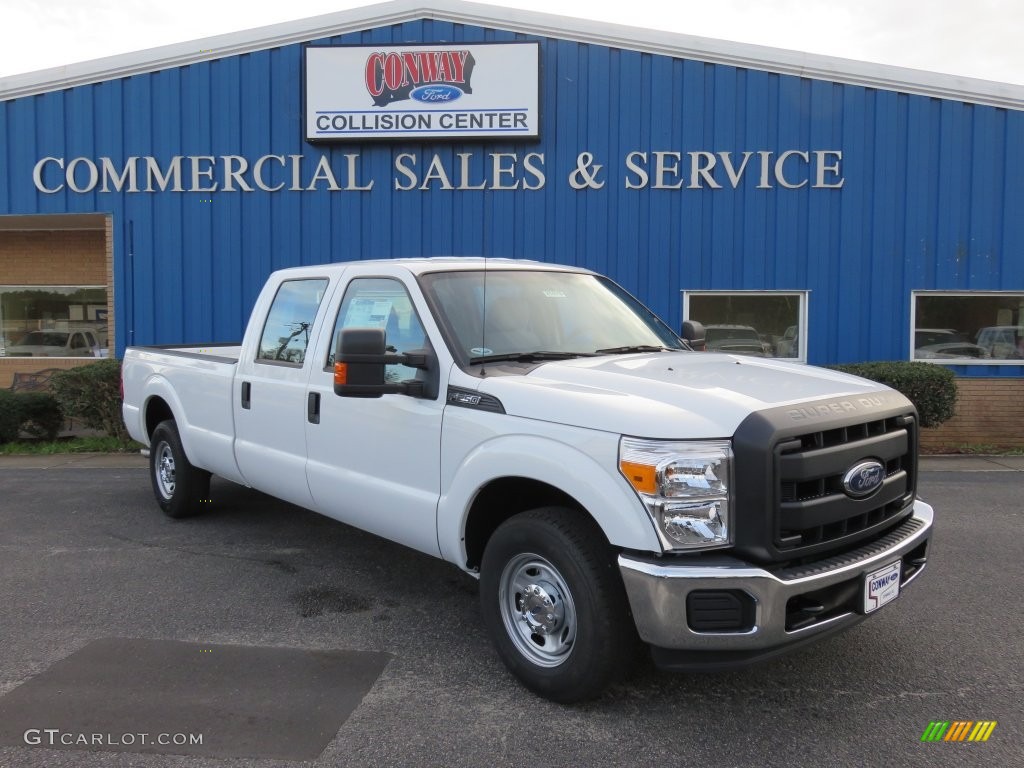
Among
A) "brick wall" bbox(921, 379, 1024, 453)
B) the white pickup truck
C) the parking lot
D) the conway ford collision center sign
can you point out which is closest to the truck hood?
the white pickup truck

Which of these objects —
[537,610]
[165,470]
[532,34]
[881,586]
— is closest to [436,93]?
[532,34]

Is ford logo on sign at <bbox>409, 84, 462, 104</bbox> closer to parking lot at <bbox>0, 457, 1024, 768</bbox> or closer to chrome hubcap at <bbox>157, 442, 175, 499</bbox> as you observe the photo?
chrome hubcap at <bbox>157, 442, 175, 499</bbox>

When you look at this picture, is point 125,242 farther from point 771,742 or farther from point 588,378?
point 771,742

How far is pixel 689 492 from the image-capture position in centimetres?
301

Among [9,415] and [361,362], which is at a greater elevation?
[361,362]

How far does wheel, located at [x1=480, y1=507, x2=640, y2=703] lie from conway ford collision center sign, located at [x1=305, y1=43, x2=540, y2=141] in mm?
8759

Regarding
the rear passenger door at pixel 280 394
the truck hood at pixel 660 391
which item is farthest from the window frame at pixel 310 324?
the truck hood at pixel 660 391

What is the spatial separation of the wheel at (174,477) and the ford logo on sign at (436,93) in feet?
21.1

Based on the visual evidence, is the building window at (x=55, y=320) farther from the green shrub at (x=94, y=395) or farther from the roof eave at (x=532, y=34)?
the green shrub at (x=94, y=395)

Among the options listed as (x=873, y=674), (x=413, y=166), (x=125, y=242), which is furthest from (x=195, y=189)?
(x=873, y=674)

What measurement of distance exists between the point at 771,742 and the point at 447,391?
2.00 m

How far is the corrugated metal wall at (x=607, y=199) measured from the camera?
11.0 meters

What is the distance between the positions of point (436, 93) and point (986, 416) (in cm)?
854

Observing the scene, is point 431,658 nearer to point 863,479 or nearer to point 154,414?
point 863,479
